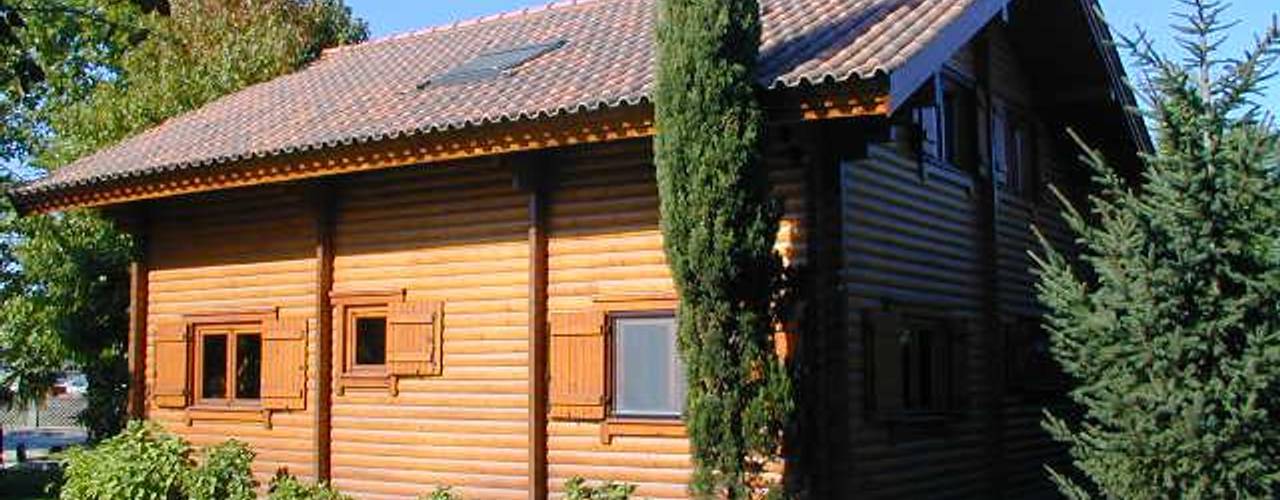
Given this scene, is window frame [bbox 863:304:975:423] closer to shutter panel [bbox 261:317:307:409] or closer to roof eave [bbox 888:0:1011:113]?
roof eave [bbox 888:0:1011:113]

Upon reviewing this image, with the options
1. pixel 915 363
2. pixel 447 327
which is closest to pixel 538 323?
pixel 447 327

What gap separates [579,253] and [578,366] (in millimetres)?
942

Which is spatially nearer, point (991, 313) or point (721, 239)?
point (721, 239)

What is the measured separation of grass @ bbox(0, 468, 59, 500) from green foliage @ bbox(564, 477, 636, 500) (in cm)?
880

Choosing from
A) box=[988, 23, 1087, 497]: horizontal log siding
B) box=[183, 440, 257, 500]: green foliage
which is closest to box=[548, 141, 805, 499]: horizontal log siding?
box=[183, 440, 257, 500]: green foliage

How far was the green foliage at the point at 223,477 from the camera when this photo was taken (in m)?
13.3

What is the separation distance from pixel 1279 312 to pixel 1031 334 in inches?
287

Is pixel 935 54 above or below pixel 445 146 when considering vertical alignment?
above

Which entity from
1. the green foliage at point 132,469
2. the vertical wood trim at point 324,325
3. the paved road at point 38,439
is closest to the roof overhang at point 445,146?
the vertical wood trim at point 324,325

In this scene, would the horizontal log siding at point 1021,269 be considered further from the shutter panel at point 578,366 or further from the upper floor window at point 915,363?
the shutter panel at point 578,366

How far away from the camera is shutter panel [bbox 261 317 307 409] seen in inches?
545

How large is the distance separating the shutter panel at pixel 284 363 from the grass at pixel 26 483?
14.5 ft

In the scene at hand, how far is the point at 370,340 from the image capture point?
13.5 metres

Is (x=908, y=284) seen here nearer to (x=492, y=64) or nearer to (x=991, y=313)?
(x=991, y=313)
